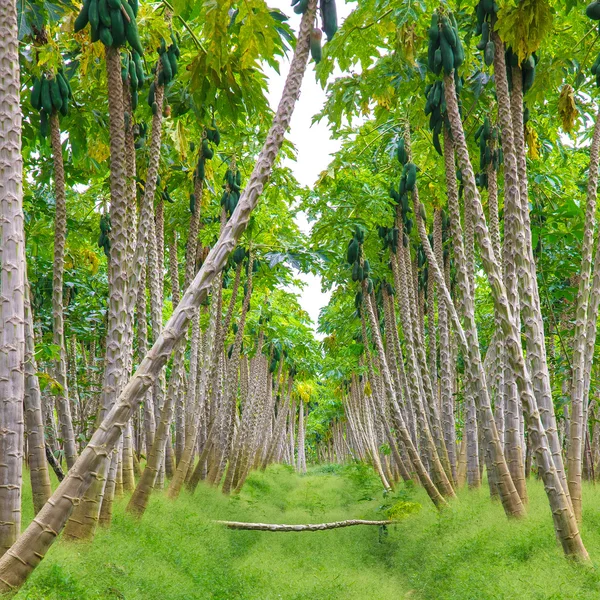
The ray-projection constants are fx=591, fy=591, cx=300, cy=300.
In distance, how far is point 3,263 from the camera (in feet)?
13.0

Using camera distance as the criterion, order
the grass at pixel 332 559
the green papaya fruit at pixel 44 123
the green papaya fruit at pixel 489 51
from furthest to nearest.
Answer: the green papaya fruit at pixel 489 51 < the green papaya fruit at pixel 44 123 < the grass at pixel 332 559

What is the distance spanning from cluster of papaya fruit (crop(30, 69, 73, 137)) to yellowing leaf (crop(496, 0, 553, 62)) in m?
3.94

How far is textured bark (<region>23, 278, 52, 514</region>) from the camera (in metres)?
4.48

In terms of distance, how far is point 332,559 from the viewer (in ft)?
25.7

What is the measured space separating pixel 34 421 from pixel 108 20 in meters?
3.14

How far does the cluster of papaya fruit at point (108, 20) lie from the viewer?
4480mm

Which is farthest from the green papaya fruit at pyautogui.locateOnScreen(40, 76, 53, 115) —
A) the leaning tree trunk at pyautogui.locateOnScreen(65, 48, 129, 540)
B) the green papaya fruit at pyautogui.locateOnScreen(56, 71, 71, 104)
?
the leaning tree trunk at pyautogui.locateOnScreen(65, 48, 129, 540)

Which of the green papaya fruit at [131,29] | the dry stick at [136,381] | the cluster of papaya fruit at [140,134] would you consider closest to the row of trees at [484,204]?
the dry stick at [136,381]

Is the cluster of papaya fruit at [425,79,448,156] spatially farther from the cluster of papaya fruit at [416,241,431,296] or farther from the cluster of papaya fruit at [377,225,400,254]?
the cluster of papaya fruit at [416,241,431,296]

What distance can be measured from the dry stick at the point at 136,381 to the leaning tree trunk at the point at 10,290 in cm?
5

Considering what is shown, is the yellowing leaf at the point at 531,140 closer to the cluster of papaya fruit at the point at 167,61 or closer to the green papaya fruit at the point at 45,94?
the cluster of papaya fruit at the point at 167,61

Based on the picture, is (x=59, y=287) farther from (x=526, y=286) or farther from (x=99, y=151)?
(x=526, y=286)

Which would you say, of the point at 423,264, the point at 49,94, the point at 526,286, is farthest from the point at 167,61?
the point at 423,264

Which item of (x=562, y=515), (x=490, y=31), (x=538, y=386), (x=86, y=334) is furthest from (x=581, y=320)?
(x=86, y=334)
